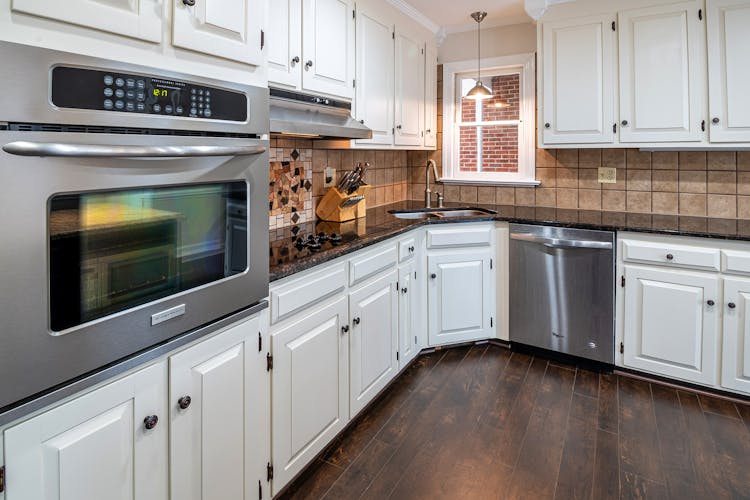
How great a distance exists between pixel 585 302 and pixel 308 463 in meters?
1.95

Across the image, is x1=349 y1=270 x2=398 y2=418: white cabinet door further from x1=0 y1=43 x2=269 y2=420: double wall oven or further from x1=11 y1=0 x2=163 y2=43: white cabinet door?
x1=11 y1=0 x2=163 y2=43: white cabinet door

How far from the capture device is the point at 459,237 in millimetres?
3078

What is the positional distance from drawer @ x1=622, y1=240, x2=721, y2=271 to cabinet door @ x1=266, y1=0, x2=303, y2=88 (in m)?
2.09

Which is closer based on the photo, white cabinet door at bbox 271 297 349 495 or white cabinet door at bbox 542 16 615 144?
white cabinet door at bbox 271 297 349 495

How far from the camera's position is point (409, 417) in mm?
2344

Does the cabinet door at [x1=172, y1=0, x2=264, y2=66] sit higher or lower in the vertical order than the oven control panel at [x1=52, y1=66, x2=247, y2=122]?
higher

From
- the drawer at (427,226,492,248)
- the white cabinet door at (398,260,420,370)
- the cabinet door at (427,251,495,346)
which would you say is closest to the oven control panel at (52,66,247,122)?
the white cabinet door at (398,260,420,370)

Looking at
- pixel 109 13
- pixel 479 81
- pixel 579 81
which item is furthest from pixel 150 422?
pixel 479 81

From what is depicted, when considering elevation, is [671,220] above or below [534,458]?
above

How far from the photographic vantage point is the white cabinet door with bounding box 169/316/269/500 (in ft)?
3.93

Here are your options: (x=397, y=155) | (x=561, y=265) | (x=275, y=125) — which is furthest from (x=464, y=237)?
(x=275, y=125)

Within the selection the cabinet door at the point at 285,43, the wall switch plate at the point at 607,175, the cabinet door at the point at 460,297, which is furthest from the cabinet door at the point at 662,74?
the cabinet door at the point at 285,43

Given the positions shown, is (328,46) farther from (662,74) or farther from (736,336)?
(736,336)

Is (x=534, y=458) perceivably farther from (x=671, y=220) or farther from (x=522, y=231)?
(x=671, y=220)
